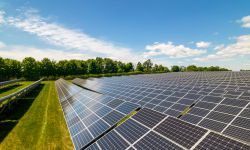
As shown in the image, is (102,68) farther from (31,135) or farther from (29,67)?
(31,135)

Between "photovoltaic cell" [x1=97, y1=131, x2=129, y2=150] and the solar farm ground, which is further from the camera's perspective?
"photovoltaic cell" [x1=97, y1=131, x2=129, y2=150]

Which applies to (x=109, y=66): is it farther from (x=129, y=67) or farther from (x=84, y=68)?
(x=84, y=68)

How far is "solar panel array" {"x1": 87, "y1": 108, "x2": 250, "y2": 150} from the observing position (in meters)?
6.00

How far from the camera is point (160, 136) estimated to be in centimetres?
731

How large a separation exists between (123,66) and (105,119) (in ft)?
475

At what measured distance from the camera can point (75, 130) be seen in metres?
11.8

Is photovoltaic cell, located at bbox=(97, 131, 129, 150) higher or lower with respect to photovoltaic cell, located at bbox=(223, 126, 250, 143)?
higher

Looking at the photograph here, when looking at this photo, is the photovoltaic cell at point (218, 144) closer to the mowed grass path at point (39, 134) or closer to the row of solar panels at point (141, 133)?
the row of solar panels at point (141, 133)

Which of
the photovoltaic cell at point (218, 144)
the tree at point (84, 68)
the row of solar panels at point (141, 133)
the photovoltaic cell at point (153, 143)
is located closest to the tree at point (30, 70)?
the tree at point (84, 68)

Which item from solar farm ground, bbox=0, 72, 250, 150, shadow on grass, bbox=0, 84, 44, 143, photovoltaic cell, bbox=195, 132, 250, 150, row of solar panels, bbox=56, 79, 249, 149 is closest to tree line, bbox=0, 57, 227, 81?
shadow on grass, bbox=0, 84, 44, 143

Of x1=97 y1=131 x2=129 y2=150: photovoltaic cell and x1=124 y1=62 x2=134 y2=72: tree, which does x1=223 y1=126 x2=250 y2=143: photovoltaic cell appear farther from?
x1=124 y1=62 x2=134 y2=72: tree

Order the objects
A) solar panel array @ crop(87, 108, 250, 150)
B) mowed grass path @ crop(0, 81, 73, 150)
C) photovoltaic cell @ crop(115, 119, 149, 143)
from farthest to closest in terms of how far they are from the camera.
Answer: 1. mowed grass path @ crop(0, 81, 73, 150)
2. photovoltaic cell @ crop(115, 119, 149, 143)
3. solar panel array @ crop(87, 108, 250, 150)

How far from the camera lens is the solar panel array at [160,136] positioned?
6.00m

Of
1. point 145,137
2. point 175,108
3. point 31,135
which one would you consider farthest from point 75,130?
point 175,108
